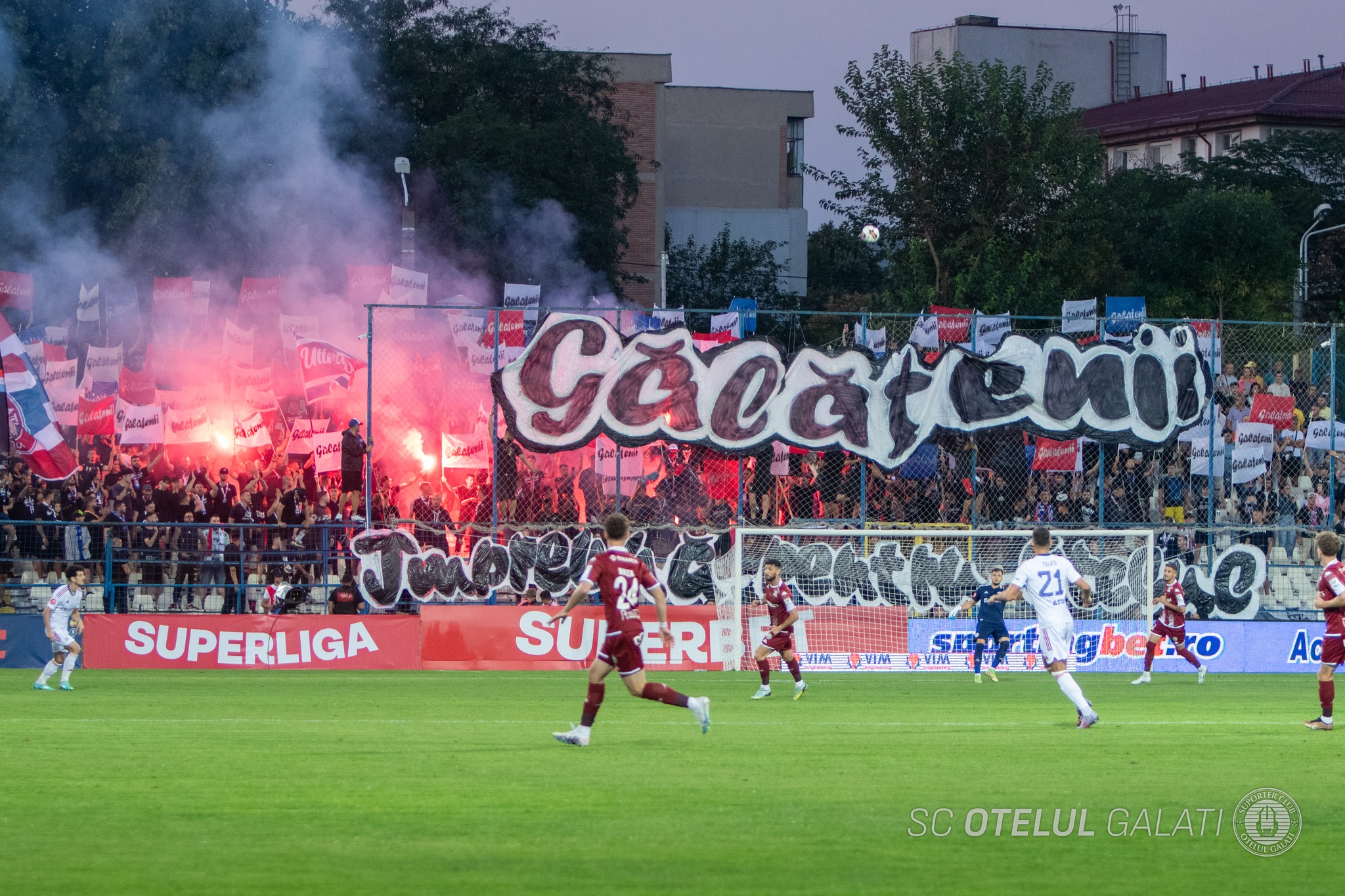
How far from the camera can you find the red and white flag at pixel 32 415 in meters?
22.4

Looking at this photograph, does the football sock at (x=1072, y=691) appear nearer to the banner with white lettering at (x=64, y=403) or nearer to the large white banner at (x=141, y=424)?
the large white banner at (x=141, y=424)

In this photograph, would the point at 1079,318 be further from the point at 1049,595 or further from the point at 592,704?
the point at 592,704

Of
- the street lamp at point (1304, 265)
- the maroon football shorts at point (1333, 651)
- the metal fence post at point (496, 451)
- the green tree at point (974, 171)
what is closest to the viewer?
the maroon football shorts at point (1333, 651)

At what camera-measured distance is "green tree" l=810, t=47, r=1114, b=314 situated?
3825 cm

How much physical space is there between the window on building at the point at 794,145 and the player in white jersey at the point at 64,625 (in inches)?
2247

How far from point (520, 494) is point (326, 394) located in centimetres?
459

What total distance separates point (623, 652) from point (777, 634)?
6661 mm

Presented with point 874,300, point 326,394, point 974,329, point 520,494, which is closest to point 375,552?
point 520,494

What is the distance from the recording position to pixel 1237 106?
272 feet

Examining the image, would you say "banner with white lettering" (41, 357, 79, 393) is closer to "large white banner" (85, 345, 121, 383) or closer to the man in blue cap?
"large white banner" (85, 345, 121, 383)

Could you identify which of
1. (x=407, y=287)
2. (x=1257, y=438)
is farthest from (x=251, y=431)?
(x=1257, y=438)

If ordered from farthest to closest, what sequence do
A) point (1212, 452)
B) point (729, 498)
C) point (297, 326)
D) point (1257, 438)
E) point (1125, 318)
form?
point (297, 326) → point (1125, 318) → point (729, 498) → point (1257, 438) → point (1212, 452)

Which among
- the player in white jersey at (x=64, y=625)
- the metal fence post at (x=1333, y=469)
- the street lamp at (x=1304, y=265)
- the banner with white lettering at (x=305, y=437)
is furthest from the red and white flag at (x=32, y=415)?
the street lamp at (x=1304, y=265)

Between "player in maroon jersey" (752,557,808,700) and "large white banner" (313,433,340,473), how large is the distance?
9258 mm
